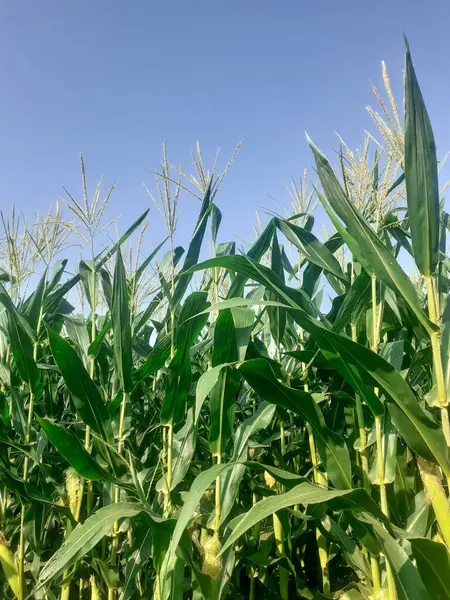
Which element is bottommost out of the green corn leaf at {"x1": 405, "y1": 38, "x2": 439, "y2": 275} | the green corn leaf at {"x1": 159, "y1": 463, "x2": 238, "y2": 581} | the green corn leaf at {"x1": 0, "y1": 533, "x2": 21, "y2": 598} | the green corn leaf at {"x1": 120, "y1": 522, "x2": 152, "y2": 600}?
the green corn leaf at {"x1": 0, "y1": 533, "x2": 21, "y2": 598}

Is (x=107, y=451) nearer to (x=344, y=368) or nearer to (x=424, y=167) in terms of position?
(x=344, y=368)

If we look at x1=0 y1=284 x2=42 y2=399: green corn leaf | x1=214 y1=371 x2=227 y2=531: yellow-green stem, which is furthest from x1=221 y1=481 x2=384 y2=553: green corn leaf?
x1=0 y1=284 x2=42 y2=399: green corn leaf

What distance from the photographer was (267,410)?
6.36ft

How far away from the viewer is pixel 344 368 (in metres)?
1.50

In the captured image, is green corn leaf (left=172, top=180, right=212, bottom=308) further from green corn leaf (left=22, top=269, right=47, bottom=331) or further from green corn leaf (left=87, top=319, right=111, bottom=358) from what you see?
green corn leaf (left=22, top=269, right=47, bottom=331)

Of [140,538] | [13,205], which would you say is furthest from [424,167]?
[13,205]

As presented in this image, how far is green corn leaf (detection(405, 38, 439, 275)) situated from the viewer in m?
1.23

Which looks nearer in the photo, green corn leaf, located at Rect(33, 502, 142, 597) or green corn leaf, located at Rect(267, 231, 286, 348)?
green corn leaf, located at Rect(33, 502, 142, 597)

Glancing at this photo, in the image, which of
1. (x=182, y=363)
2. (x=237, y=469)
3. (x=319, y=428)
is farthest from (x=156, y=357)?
(x=319, y=428)

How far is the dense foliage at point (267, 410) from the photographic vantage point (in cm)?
127

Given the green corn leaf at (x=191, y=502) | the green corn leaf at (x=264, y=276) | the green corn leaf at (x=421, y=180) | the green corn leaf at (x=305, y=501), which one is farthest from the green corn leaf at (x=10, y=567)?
the green corn leaf at (x=421, y=180)

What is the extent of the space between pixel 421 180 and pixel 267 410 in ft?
3.53

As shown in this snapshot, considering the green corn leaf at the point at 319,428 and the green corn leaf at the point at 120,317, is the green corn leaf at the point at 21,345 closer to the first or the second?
the green corn leaf at the point at 120,317

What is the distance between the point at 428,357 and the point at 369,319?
0.94 feet
